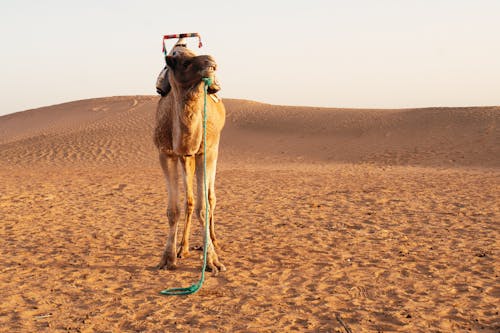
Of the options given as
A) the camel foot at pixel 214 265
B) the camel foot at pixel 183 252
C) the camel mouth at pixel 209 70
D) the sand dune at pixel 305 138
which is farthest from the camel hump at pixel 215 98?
the sand dune at pixel 305 138

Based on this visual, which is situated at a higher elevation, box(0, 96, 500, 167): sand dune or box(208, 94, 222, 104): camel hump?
box(208, 94, 222, 104): camel hump

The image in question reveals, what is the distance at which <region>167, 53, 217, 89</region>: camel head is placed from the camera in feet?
15.9

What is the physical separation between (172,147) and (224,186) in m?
8.90

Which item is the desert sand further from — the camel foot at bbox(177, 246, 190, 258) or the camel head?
the camel head

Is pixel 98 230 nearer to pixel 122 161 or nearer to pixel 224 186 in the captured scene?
pixel 224 186

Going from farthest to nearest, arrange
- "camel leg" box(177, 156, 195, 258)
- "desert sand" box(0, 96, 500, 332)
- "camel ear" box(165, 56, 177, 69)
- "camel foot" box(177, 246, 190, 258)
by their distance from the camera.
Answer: "camel foot" box(177, 246, 190, 258)
"camel leg" box(177, 156, 195, 258)
"camel ear" box(165, 56, 177, 69)
"desert sand" box(0, 96, 500, 332)

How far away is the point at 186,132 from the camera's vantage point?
5.25 metres

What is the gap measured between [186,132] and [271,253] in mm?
2530

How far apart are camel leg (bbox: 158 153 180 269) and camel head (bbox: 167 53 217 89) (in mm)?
1258

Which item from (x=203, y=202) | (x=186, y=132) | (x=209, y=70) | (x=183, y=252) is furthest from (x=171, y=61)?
(x=183, y=252)

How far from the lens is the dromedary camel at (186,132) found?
502cm

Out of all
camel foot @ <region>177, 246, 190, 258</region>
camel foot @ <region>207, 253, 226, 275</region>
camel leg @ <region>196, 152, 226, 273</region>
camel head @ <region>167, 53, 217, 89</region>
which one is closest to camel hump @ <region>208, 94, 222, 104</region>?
camel leg @ <region>196, 152, 226, 273</region>

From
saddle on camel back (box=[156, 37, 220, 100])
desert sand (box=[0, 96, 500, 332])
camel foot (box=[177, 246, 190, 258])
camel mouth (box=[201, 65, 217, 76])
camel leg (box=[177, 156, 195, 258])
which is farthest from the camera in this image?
camel foot (box=[177, 246, 190, 258])

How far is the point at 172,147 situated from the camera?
591cm
